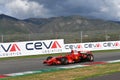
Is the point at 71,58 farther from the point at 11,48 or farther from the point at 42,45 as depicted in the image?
the point at 42,45

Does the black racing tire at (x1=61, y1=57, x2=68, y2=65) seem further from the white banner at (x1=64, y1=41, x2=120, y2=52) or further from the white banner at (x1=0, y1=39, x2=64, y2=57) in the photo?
the white banner at (x1=64, y1=41, x2=120, y2=52)

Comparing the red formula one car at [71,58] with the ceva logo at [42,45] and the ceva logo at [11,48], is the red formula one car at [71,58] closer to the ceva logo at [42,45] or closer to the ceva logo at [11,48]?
the ceva logo at [11,48]

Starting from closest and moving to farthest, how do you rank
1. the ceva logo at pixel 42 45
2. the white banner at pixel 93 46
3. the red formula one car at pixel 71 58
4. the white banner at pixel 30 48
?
the red formula one car at pixel 71 58 < the white banner at pixel 30 48 < the ceva logo at pixel 42 45 < the white banner at pixel 93 46

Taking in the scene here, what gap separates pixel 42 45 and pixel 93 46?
6783mm

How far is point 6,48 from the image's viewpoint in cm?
3044

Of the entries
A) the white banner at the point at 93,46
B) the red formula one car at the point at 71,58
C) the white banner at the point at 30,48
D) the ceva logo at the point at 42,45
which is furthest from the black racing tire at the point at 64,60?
the white banner at the point at 93,46

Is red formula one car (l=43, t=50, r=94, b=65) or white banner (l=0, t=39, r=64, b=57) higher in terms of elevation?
white banner (l=0, t=39, r=64, b=57)

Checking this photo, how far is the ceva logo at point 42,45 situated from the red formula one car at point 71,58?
9.55 m

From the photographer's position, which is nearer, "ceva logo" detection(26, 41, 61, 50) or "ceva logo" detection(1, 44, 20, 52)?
"ceva logo" detection(1, 44, 20, 52)

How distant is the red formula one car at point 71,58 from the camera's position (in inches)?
843

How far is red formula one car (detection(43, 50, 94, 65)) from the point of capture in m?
21.4

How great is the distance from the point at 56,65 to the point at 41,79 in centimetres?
644

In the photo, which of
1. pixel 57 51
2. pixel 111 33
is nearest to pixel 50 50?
pixel 57 51

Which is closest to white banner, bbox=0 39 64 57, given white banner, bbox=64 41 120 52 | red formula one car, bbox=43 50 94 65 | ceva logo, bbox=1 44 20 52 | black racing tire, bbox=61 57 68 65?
ceva logo, bbox=1 44 20 52
